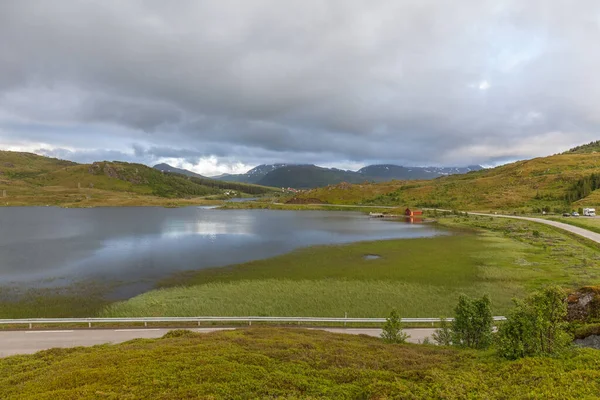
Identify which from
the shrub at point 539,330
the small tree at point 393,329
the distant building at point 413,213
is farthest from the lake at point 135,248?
the distant building at point 413,213

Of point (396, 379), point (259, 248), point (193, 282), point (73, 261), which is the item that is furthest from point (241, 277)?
point (396, 379)

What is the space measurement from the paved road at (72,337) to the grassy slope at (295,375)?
1056cm

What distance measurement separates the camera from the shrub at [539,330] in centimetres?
1567

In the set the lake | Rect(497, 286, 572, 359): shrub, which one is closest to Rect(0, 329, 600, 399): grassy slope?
Rect(497, 286, 572, 359): shrub

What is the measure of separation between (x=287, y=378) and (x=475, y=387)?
27.3 ft

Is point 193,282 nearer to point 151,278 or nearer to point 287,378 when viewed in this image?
point 151,278

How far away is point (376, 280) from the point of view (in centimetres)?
5181

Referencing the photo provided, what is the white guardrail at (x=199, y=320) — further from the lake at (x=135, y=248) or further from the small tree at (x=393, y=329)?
the lake at (x=135, y=248)

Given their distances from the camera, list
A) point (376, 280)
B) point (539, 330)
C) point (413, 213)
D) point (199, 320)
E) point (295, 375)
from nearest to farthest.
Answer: point (295, 375) → point (539, 330) → point (199, 320) → point (376, 280) → point (413, 213)

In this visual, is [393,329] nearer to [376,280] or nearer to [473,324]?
[473,324]

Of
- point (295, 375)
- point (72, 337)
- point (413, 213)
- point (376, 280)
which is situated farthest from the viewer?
point (413, 213)

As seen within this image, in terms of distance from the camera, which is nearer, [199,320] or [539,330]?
[539,330]

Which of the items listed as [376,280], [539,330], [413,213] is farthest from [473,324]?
[413,213]

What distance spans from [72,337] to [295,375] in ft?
90.5
